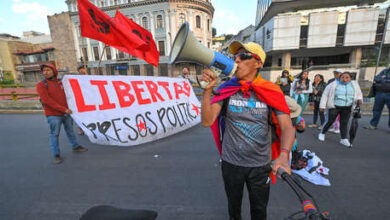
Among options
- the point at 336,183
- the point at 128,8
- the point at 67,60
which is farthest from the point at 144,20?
the point at 336,183

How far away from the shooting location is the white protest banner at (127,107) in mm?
3396

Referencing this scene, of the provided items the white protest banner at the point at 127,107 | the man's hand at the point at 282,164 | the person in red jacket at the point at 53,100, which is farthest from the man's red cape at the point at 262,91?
the person in red jacket at the point at 53,100

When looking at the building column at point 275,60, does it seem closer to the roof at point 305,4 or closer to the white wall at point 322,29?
the white wall at point 322,29

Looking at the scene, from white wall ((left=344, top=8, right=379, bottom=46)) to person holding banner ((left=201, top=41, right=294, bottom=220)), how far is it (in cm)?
2547

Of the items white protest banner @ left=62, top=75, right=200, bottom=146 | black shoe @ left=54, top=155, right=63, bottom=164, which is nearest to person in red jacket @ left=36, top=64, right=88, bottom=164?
black shoe @ left=54, top=155, right=63, bottom=164

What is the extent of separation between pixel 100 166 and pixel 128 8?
102 ft

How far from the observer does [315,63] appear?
922 inches

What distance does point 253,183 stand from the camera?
1.49m

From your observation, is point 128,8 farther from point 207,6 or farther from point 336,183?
point 336,183

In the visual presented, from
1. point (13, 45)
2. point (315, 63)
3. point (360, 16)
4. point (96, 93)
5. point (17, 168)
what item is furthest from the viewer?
point (13, 45)

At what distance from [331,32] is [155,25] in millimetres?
23260

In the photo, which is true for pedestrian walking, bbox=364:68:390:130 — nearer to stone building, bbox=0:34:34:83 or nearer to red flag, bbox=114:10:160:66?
red flag, bbox=114:10:160:66

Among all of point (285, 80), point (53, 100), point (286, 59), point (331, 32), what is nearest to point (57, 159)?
point (53, 100)

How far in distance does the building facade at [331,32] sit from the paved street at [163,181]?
18807 millimetres
